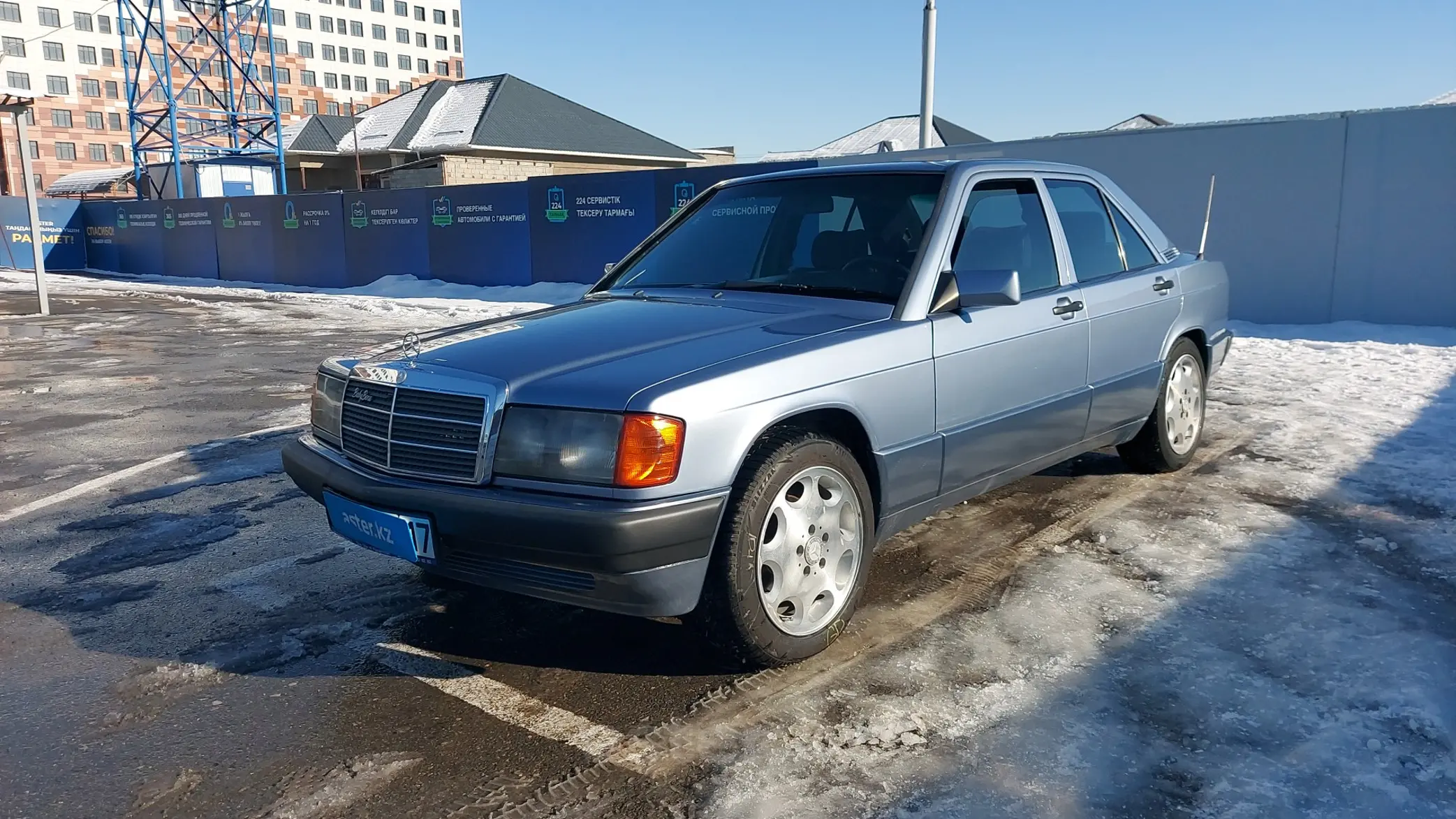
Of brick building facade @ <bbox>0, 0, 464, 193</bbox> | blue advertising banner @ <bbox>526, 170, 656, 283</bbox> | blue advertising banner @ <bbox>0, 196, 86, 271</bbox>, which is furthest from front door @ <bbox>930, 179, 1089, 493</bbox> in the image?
brick building facade @ <bbox>0, 0, 464, 193</bbox>

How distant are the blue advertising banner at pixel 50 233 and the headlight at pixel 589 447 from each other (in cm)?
3637

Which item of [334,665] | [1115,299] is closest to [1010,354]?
[1115,299]

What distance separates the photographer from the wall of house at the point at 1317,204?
35.2ft

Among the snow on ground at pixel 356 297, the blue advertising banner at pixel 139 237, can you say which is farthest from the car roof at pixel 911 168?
the blue advertising banner at pixel 139 237

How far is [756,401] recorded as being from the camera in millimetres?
2938

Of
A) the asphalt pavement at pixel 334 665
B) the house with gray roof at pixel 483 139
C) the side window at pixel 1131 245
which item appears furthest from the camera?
the house with gray roof at pixel 483 139

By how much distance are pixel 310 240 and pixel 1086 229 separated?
23.1 meters

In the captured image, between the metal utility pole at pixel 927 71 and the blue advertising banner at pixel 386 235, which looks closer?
the metal utility pole at pixel 927 71

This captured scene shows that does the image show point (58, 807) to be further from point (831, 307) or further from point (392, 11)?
point (392, 11)

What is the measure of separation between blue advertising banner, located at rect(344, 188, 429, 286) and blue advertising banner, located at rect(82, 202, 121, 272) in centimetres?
1347

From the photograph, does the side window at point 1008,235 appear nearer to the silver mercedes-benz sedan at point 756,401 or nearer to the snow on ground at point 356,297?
the silver mercedes-benz sedan at point 756,401

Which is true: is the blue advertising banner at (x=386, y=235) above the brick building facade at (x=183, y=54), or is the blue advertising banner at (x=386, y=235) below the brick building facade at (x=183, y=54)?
below

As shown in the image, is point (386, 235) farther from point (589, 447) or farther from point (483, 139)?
point (589, 447)

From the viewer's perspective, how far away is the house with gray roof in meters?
40.2
